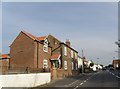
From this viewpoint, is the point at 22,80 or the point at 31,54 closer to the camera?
the point at 22,80

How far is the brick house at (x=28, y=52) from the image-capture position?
3850 centimetres

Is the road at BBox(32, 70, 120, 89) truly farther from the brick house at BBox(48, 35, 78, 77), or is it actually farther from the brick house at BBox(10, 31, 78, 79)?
the brick house at BBox(48, 35, 78, 77)

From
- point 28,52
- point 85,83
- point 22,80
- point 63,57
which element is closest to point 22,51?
point 28,52

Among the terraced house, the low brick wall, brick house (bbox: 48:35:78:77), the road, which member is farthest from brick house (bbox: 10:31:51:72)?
the low brick wall

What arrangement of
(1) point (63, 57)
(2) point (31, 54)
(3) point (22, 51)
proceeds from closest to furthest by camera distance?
(2) point (31, 54) < (3) point (22, 51) < (1) point (63, 57)

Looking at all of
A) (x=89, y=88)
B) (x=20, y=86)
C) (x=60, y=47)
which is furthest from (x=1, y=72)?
(x=60, y=47)

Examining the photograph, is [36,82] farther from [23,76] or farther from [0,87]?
[0,87]

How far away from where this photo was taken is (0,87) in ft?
63.2

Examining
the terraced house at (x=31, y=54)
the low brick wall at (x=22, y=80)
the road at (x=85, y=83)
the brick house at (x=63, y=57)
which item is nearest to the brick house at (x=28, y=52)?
the terraced house at (x=31, y=54)

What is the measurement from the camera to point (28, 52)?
128 feet

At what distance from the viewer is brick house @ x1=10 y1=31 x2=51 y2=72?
38500mm

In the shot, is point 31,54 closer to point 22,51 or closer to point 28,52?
point 28,52

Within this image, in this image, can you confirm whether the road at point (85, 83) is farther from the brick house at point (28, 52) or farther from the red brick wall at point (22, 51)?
the red brick wall at point (22, 51)

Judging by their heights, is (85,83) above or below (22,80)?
below
